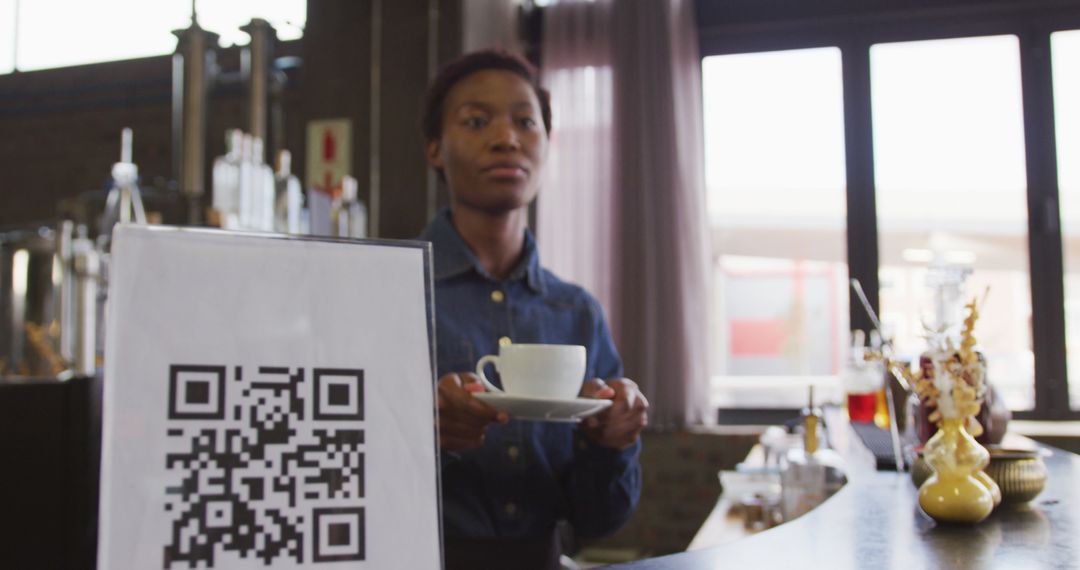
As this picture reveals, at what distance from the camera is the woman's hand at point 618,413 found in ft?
3.70

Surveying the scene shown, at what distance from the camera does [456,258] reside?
1454 millimetres

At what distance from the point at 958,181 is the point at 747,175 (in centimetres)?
87

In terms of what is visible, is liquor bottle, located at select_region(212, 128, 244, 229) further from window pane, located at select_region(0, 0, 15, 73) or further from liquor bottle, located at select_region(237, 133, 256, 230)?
window pane, located at select_region(0, 0, 15, 73)

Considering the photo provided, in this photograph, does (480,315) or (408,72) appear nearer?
(480,315)

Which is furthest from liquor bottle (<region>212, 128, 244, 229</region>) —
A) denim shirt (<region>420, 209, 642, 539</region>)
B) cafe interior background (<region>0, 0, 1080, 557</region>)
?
denim shirt (<region>420, 209, 642, 539</region>)

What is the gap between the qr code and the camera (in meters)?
0.53

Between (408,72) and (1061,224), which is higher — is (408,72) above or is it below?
above

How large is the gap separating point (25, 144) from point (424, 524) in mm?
5239

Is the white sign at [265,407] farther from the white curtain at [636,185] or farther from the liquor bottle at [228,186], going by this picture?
the white curtain at [636,185]

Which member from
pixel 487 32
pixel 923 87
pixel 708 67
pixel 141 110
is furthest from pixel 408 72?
pixel 923 87

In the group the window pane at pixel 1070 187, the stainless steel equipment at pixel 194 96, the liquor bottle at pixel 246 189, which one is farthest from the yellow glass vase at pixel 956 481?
the window pane at pixel 1070 187

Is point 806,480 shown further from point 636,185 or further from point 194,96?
point 636,185

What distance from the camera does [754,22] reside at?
13.6ft

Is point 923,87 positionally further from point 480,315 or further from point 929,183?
point 480,315
